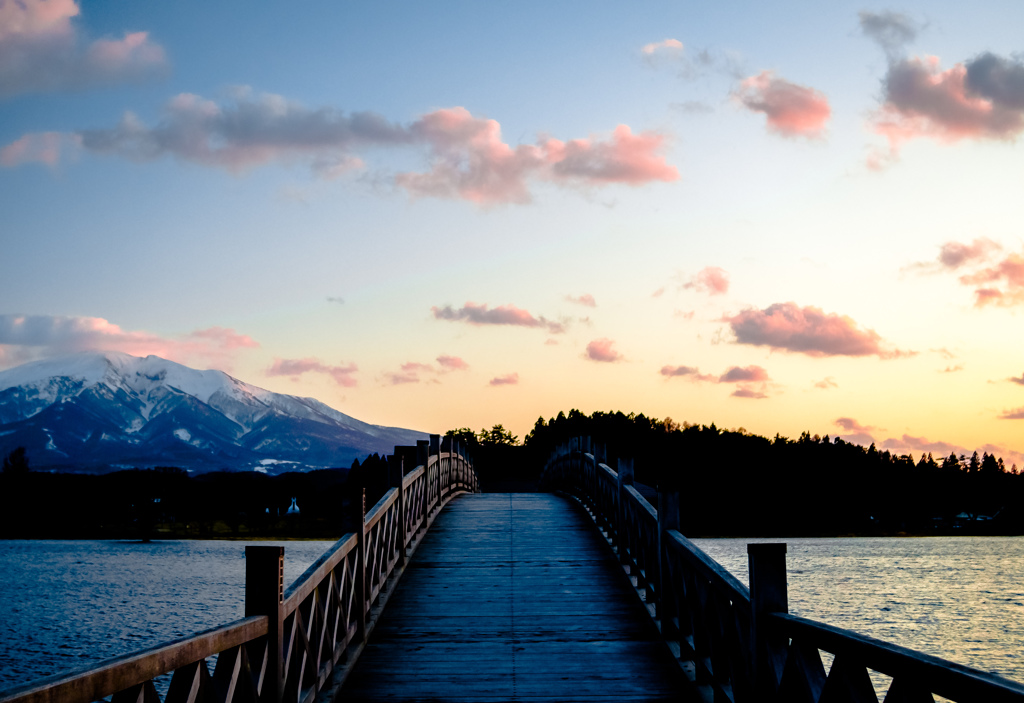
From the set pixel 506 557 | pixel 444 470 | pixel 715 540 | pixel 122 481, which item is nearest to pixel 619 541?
pixel 506 557

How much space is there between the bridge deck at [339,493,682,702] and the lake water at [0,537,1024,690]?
34.8 feet

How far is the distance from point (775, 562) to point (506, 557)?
7.18 m

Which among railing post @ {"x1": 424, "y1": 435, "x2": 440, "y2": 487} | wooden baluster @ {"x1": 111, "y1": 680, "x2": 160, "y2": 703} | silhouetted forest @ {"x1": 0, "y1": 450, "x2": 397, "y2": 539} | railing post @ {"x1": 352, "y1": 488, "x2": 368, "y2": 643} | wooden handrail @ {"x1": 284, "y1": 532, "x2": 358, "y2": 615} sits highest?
→ railing post @ {"x1": 424, "y1": 435, "x2": 440, "y2": 487}

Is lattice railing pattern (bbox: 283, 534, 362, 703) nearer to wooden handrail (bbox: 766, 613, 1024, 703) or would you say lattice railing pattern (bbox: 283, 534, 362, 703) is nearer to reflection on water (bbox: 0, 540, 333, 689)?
wooden handrail (bbox: 766, 613, 1024, 703)

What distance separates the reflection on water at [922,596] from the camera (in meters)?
29.1

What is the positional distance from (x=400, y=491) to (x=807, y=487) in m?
72.9

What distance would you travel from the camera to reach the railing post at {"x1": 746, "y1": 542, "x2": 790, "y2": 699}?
15.2ft

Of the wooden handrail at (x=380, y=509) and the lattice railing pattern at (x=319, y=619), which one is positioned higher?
the wooden handrail at (x=380, y=509)

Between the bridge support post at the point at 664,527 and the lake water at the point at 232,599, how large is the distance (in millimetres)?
13723

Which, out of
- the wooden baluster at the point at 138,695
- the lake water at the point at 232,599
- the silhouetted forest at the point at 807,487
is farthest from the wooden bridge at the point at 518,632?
the silhouetted forest at the point at 807,487

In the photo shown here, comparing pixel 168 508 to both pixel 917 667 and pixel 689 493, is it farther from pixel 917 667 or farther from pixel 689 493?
pixel 917 667

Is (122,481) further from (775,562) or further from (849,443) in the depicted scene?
(775,562)

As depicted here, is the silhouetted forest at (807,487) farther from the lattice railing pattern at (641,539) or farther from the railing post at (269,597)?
the railing post at (269,597)

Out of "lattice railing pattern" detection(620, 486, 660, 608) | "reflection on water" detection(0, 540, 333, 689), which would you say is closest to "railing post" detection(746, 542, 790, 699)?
"lattice railing pattern" detection(620, 486, 660, 608)
